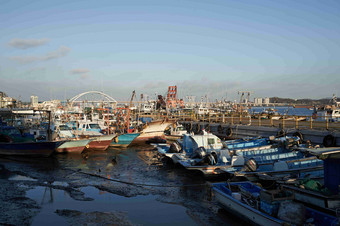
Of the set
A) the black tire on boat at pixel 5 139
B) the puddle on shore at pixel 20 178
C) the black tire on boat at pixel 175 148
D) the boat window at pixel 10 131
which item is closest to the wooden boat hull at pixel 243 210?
the black tire on boat at pixel 175 148

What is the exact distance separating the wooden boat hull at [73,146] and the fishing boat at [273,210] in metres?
18.8

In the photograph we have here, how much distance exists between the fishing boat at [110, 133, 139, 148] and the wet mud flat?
8220mm

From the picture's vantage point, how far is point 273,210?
29.3 feet

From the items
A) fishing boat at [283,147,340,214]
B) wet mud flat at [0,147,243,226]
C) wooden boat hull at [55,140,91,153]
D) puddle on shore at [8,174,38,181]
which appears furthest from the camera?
wooden boat hull at [55,140,91,153]

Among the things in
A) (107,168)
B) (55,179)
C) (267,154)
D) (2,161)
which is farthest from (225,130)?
(2,161)

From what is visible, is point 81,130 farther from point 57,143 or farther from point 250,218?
point 250,218

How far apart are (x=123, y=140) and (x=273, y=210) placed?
23.3 m

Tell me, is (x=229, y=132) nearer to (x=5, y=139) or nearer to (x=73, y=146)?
(x=73, y=146)

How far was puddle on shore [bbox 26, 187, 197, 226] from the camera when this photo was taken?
35.7 ft

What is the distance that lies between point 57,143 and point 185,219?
1755 centimetres

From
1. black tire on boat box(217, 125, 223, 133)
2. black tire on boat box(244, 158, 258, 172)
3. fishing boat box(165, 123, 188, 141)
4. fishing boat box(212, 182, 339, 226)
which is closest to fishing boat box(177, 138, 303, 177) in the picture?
black tire on boat box(244, 158, 258, 172)

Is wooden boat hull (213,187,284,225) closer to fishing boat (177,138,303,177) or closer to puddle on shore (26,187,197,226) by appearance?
puddle on shore (26,187,197,226)

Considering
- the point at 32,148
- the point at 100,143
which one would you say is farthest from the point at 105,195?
the point at 100,143

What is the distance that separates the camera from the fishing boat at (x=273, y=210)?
8.31 metres
